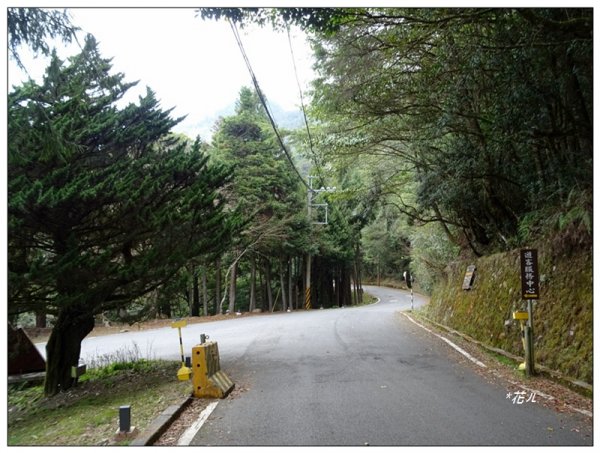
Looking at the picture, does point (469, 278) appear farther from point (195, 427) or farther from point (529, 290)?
point (195, 427)

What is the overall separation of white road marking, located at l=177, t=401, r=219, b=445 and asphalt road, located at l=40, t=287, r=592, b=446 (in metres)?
0.09

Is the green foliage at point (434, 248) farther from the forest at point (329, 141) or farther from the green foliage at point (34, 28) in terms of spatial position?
the green foliage at point (34, 28)

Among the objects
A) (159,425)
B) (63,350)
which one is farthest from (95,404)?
(159,425)

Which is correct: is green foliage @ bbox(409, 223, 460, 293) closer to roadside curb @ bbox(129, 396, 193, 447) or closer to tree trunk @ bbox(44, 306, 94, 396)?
tree trunk @ bbox(44, 306, 94, 396)

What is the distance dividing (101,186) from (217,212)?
2.27 m

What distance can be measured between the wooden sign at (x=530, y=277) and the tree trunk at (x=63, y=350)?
288 inches

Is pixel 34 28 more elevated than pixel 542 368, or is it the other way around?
pixel 34 28

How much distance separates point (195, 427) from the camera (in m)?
4.72

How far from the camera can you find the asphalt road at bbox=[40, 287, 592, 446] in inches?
167

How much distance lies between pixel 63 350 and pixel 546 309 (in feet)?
28.6

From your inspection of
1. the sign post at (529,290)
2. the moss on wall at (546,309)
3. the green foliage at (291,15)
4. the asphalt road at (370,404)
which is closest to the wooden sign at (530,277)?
the sign post at (529,290)

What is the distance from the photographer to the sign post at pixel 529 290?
21.8 feet

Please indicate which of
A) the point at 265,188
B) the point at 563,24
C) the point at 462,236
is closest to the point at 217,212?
the point at 563,24

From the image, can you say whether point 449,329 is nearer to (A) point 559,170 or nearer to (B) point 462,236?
(B) point 462,236
